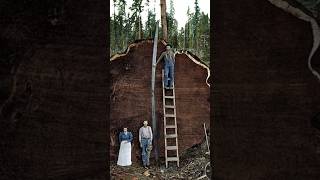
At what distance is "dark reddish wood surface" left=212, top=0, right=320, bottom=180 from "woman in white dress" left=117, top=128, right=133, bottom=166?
7.62 metres

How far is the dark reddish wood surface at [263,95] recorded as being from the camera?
4.14 feet

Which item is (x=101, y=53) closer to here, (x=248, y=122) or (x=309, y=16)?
(x=248, y=122)

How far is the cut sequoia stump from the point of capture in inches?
367

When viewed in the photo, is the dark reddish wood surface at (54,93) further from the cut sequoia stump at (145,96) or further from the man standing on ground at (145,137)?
the cut sequoia stump at (145,96)

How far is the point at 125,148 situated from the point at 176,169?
128 centimetres

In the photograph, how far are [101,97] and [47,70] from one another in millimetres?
200

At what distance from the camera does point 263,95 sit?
1.29 metres

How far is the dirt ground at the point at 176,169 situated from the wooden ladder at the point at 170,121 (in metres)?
0.26

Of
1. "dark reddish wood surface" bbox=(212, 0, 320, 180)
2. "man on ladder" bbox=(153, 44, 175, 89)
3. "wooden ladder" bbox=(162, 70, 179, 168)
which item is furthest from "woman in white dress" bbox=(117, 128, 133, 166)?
"dark reddish wood surface" bbox=(212, 0, 320, 180)

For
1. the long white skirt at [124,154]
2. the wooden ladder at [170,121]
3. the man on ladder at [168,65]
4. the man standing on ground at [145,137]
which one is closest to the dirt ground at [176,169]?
the long white skirt at [124,154]

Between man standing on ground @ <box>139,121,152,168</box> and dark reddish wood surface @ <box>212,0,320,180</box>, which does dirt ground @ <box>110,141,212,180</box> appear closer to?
man standing on ground @ <box>139,121,152,168</box>

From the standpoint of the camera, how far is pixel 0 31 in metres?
1.21

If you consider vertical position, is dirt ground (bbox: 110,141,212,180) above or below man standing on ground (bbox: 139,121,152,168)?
below

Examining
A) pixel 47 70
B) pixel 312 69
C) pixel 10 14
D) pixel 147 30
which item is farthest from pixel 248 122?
pixel 147 30
